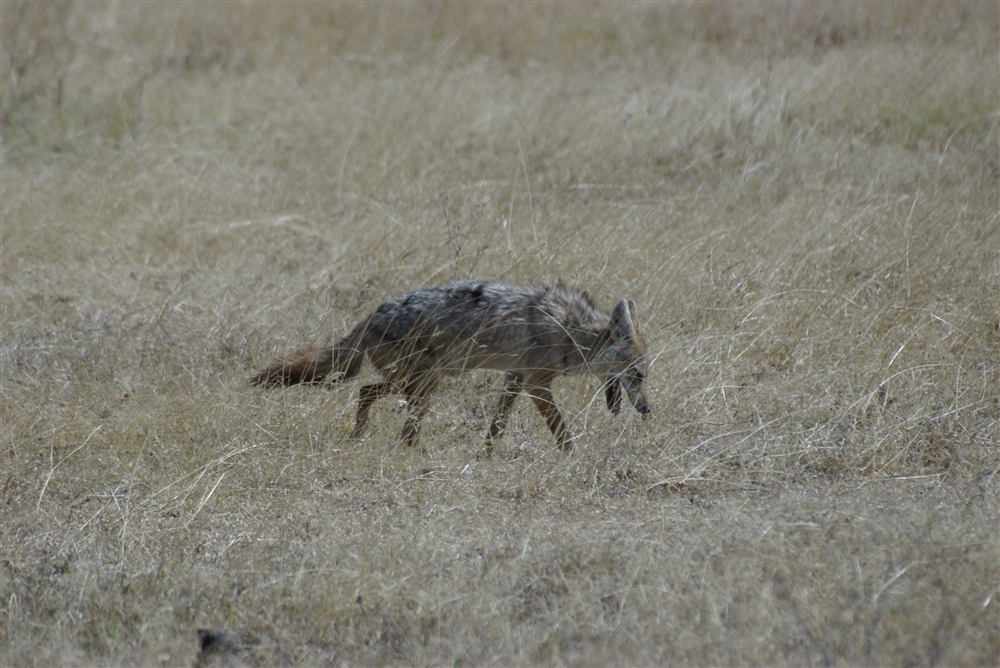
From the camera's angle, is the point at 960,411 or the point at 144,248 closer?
the point at 960,411

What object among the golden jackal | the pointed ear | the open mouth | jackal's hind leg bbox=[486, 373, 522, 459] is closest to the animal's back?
the golden jackal

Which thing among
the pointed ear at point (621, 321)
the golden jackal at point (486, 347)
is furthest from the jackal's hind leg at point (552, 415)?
the pointed ear at point (621, 321)

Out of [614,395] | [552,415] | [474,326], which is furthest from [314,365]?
[614,395]

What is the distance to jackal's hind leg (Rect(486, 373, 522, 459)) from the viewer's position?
510cm

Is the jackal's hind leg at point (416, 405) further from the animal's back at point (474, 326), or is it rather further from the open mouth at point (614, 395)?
the open mouth at point (614, 395)

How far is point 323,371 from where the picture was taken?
5.37 m

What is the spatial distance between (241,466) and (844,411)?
3.01 metres

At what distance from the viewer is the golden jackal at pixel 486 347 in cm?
532

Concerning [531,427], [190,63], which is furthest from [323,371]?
[190,63]

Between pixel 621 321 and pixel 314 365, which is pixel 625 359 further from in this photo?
pixel 314 365

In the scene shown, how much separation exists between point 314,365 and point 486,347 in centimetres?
97

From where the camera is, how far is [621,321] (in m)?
5.45

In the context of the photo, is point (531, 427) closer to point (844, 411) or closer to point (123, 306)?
point (844, 411)

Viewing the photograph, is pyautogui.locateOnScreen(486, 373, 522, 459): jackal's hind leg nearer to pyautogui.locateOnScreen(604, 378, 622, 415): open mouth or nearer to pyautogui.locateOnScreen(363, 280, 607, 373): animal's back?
pyautogui.locateOnScreen(363, 280, 607, 373): animal's back
